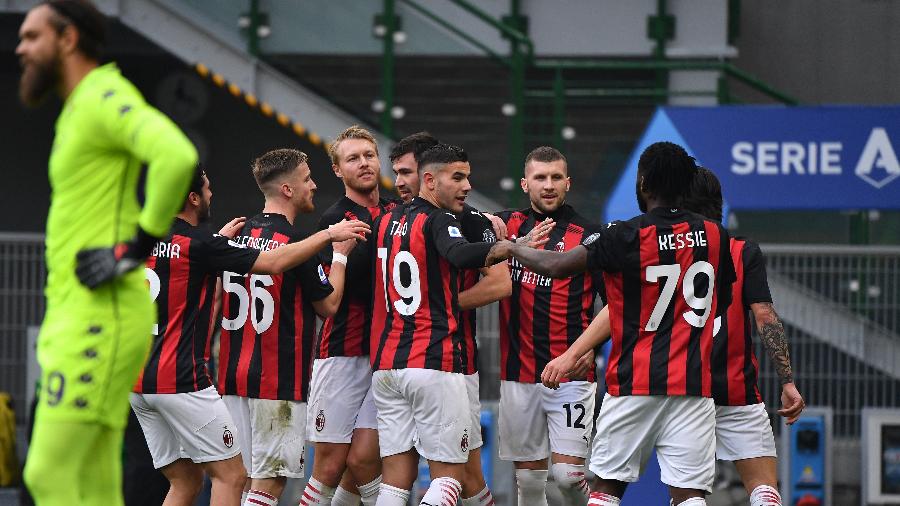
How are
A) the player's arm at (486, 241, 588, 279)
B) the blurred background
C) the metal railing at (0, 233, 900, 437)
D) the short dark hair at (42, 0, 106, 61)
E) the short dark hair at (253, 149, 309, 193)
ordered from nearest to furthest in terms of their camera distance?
the short dark hair at (42, 0, 106, 61)
the player's arm at (486, 241, 588, 279)
the short dark hair at (253, 149, 309, 193)
the blurred background
the metal railing at (0, 233, 900, 437)

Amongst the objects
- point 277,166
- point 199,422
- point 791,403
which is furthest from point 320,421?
point 791,403

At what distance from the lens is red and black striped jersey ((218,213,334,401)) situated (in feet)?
26.4

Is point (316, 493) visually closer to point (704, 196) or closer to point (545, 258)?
point (545, 258)

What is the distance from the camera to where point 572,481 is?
8492 mm

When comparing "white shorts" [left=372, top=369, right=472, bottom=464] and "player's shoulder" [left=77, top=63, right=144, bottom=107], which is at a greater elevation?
"player's shoulder" [left=77, top=63, right=144, bottom=107]

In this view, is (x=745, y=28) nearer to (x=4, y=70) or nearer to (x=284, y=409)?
(x=4, y=70)

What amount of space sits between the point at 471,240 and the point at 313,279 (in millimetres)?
889

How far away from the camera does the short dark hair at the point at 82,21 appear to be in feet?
17.0

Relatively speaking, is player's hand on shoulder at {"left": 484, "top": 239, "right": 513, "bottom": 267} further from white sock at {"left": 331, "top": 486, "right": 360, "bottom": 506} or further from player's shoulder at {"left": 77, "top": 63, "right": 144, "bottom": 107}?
player's shoulder at {"left": 77, "top": 63, "right": 144, "bottom": 107}

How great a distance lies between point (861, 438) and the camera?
1136cm

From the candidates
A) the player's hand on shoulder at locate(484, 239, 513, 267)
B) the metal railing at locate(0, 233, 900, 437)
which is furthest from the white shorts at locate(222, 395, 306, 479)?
the metal railing at locate(0, 233, 900, 437)

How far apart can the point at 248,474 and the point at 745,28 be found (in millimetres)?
11204

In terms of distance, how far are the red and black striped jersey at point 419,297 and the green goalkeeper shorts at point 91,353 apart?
254cm

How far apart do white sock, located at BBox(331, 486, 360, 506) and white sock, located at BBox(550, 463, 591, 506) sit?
1.23 m
